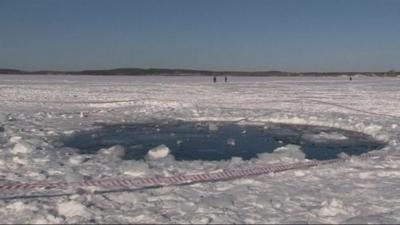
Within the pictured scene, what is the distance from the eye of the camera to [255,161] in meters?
8.93

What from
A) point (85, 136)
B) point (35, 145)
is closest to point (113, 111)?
point (85, 136)

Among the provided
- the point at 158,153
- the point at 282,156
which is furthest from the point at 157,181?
the point at 282,156

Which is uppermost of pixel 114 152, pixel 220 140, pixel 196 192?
pixel 196 192

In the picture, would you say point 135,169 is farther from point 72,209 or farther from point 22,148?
point 22,148

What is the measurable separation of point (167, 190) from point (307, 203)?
1616mm

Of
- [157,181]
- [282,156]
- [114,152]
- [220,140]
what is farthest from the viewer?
[220,140]

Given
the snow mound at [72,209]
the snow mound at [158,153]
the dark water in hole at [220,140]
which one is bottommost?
the dark water in hole at [220,140]

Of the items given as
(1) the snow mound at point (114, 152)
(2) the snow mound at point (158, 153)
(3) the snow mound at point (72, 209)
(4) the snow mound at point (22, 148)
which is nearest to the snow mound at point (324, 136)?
(2) the snow mound at point (158, 153)

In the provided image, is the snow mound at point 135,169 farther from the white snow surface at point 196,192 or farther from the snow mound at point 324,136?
the snow mound at point 324,136

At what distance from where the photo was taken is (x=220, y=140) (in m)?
12.1

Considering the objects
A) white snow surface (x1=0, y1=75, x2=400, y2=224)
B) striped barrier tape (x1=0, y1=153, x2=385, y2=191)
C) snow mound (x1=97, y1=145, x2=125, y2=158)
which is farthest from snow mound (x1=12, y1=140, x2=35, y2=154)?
striped barrier tape (x1=0, y1=153, x2=385, y2=191)

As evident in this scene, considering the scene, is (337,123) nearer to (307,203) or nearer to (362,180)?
(362,180)

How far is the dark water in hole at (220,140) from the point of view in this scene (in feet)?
34.0

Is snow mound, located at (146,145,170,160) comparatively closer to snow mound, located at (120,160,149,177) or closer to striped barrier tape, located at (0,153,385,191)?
snow mound, located at (120,160,149,177)
